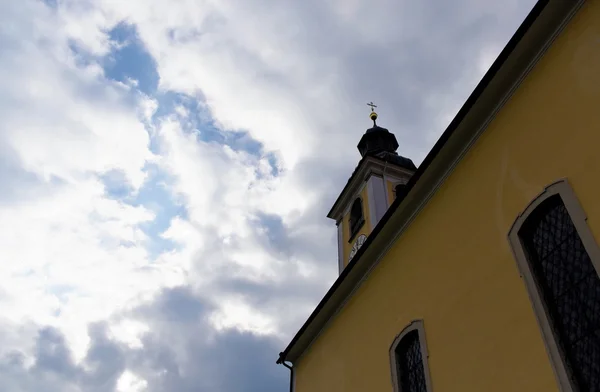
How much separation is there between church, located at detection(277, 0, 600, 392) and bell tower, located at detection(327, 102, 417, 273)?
221 inches

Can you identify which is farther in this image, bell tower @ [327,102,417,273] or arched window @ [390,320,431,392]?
bell tower @ [327,102,417,273]

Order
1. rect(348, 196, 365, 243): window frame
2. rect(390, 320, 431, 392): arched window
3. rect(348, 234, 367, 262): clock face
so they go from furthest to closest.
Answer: rect(348, 196, 365, 243): window frame → rect(348, 234, 367, 262): clock face → rect(390, 320, 431, 392): arched window

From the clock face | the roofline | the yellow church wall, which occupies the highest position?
the yellow church wall

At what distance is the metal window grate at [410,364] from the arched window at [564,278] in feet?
8.46

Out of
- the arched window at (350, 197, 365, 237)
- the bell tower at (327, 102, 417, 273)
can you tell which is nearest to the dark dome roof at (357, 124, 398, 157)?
the bell tower at (327, 102, 417, 273)

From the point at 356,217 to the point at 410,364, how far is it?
28.3ft

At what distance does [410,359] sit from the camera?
8.41 m

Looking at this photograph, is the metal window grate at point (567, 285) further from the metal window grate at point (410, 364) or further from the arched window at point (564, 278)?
the metal window grate at point (410, 364)

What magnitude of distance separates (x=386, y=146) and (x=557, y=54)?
1470 centimetres

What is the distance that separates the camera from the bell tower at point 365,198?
51.1 feet

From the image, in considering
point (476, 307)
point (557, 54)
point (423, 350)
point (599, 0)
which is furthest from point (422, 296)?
point (599, 0)

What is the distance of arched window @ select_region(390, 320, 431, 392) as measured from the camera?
7875 millimetres

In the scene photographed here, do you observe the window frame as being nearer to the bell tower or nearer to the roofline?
the bell tower

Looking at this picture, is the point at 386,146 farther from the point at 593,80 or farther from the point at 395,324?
the point at 593,80
